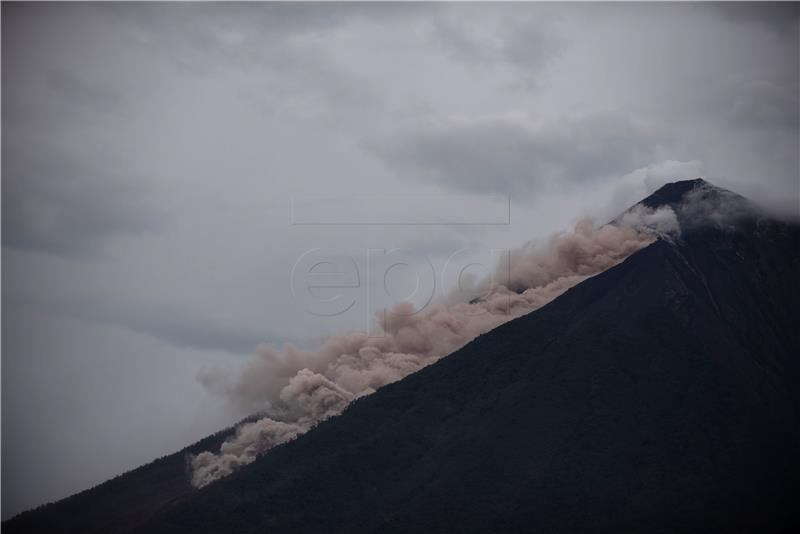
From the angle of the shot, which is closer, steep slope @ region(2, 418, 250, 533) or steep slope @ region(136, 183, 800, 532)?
steep slope @ region(136, 183, 800, 532)

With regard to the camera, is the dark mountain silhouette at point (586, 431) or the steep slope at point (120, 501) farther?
the steep slope at point (120, 501)

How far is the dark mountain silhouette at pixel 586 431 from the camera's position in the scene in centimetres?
10775

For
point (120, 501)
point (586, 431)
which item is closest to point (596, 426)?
point (586, 431)

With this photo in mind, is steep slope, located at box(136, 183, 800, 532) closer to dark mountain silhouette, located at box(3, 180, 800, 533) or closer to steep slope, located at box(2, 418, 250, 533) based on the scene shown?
dark mountain silhouette, located at box(3, 180, 800, 533)

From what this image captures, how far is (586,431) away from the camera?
378 feet

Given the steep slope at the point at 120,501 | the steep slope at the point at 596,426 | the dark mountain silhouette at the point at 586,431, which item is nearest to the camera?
the steep slope at the point at 596,426

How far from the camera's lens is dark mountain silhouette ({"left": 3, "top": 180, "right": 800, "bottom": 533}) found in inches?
4242

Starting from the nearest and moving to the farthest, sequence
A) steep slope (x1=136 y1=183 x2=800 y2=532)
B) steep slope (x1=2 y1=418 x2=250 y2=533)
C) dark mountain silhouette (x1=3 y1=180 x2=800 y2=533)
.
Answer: steep slope (x1=136 y1=183 x2=800 y2=532)
dark mountain silhouette (x1=3 y1=180 x2=800 y2=533)
steep slope (x1=2 y1=418 x2=250 y2=533)

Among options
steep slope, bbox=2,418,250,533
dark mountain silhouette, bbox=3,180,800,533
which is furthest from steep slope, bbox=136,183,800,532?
steep slope, bbox=2,418,250,533

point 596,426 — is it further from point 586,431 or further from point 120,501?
point 120,501

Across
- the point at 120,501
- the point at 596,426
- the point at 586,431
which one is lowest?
the point at 120,501

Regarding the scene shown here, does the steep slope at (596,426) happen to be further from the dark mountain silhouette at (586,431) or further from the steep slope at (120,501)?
the steep slope at (120,501)

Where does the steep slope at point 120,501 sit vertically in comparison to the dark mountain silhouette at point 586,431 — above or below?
below

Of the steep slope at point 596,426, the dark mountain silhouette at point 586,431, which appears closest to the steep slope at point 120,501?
the dark mountain silhouette at point 586,431
